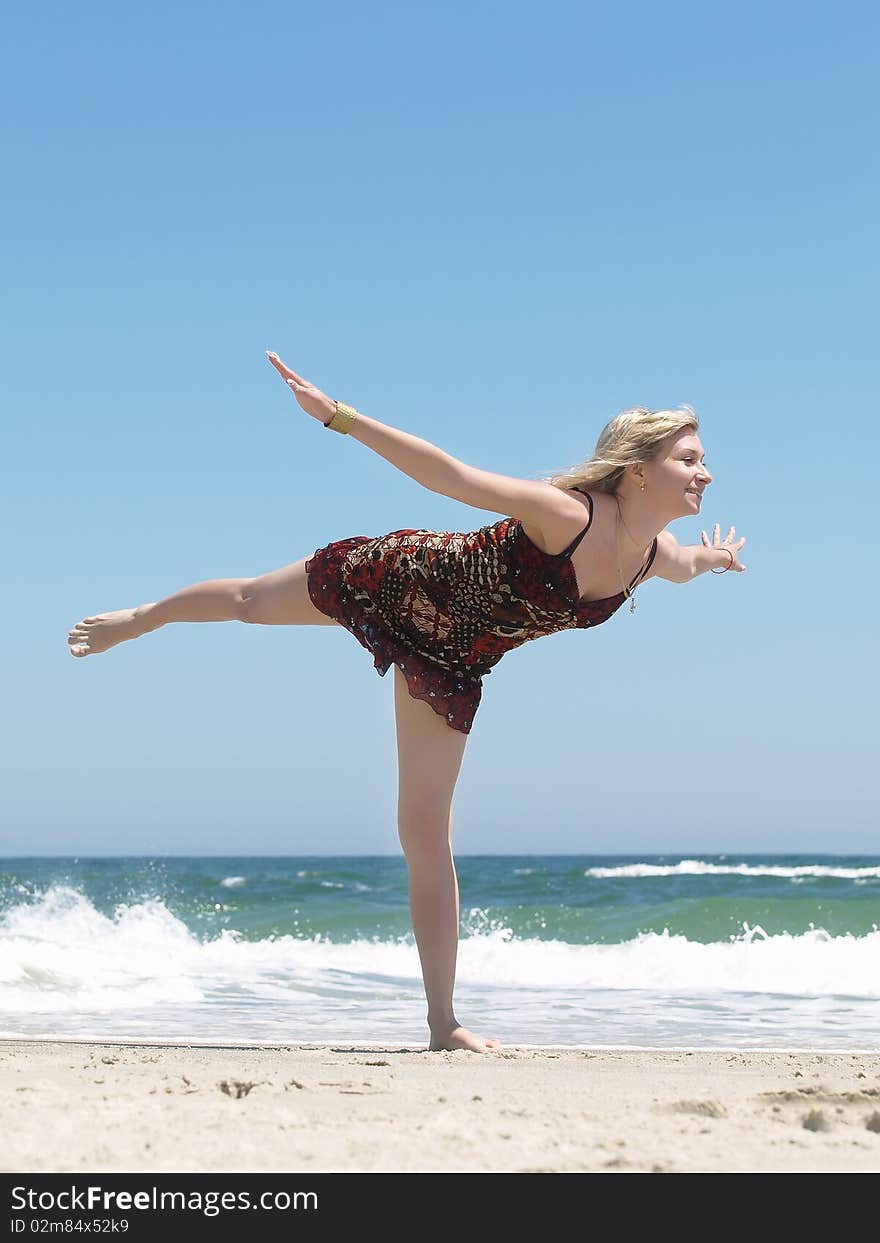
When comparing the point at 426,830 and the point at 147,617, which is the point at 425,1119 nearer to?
the point at 426,830

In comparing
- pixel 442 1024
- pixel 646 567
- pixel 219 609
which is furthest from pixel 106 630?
pixel 646 567

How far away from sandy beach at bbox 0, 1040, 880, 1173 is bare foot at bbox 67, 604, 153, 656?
5.38 ft

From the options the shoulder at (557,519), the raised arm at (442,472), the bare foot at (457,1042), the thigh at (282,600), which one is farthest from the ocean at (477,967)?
the raised arm at (442,472)

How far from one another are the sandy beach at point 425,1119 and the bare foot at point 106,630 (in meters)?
1.64

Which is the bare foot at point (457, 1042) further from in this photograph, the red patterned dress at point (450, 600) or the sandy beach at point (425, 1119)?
the red patterned dress at point (450, 600)

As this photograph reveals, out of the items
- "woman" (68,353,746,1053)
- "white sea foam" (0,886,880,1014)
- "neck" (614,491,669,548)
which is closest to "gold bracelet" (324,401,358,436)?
"woman" (68,353,746,1053)

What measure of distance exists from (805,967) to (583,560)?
7283mm

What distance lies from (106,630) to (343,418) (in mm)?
1657

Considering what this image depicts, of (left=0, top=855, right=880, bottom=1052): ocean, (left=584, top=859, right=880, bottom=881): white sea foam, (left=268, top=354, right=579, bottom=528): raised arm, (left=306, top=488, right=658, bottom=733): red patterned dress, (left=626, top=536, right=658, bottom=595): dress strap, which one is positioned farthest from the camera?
(left=584, top=859, right=880, bottom=881): white sea foam

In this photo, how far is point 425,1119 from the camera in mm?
2893

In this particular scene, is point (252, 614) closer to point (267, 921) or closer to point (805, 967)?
point (805, 967)

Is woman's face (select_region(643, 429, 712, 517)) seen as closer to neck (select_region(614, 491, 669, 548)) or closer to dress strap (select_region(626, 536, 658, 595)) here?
neck (select_region(614, 491, 669, 548))

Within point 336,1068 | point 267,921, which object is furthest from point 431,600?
point 267,921

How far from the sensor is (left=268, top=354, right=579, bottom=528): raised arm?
393cm
